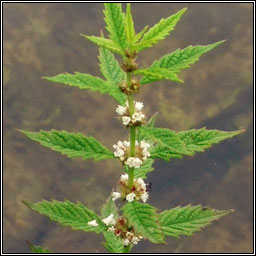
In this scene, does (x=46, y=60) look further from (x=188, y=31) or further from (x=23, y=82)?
(x=188, y=31)

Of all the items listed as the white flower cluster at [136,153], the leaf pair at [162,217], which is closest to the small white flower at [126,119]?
the white flower cluster at [136,153]

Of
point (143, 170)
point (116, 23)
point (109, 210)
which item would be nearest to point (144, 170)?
point (143, 170)

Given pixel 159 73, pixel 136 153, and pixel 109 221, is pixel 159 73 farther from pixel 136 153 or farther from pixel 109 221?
pixel 109 221

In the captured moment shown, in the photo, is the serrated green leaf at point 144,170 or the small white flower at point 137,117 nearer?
the small white flower at point 137,117

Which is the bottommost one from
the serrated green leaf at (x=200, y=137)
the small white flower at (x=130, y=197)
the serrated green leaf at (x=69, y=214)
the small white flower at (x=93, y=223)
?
the small white flower at (x=93, y=223)

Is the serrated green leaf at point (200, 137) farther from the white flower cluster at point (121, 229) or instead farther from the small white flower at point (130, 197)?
the white flower cluster at point (121, 229)

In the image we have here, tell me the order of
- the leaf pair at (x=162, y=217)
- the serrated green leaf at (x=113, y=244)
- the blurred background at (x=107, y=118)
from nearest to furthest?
1. the leaf pair at (x=162, y=217)
2. the serrated green leaf at (x=113, y=244)
3. the blurred background at (x=107, y=118)
